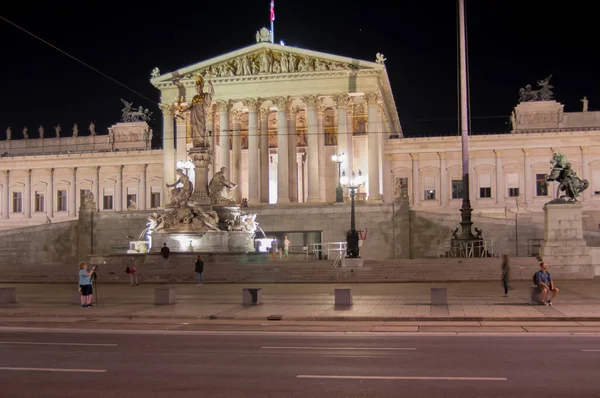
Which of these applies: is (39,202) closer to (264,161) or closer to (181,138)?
(181,138)

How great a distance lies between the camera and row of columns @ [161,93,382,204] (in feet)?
229

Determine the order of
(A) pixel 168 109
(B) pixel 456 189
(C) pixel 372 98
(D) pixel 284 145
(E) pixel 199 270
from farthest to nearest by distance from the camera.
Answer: (B) pixel 456 189 → (A) pixel 168 109 → (D) pixel 284 145 → (C) pixel 372 98 → (E) pixel 199 270

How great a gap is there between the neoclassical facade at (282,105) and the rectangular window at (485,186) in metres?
16.2

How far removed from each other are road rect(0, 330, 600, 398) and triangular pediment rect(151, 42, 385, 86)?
176ft

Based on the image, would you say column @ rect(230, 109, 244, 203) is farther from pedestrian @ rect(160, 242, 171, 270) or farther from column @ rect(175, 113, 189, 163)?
pedestrian @ rect(160, 242, 171, 270)

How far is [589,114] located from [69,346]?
293ft

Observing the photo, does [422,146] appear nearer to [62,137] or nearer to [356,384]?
[62,137]

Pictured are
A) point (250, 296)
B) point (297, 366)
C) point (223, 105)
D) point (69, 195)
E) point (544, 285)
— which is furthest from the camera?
point (69, 195)

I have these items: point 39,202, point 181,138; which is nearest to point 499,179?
point 181,138

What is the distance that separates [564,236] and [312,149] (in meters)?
34.1

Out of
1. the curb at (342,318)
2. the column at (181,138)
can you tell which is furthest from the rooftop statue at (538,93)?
the curb at (342,318)

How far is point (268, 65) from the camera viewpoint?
72062mm

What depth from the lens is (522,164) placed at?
84500 millimetres

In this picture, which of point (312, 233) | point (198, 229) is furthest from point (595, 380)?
point (312, 233)
